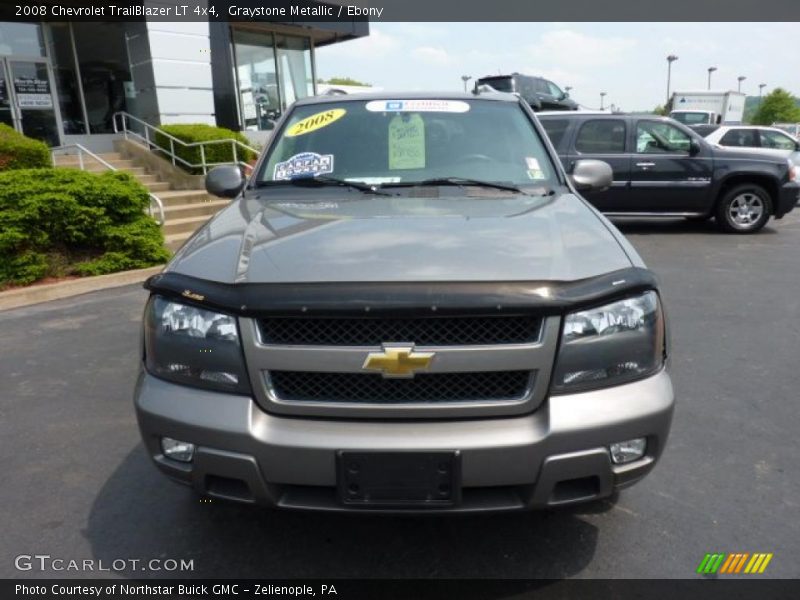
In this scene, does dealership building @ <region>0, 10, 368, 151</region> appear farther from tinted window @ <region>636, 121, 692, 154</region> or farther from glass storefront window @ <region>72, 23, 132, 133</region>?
tinted window @ <region>636, 121, 692, 154</region>

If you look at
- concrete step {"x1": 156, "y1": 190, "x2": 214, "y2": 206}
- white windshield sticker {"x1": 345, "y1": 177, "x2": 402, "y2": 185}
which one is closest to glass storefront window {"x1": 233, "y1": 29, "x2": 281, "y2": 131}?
concrete step {"x1": 156, "y1": 190, "x2": 214, "y2": 206}

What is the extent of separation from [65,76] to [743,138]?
14.9 m

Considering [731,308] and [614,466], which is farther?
[731,308]

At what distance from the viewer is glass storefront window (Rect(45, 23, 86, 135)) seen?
42.9 feet

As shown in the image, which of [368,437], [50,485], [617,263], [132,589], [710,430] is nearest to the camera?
[368,437]

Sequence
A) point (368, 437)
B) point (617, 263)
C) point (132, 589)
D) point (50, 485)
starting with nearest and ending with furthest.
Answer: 1. point (368, 437)
2. point (617, 263)
3. point (132, 589)
4. point (50, 485)

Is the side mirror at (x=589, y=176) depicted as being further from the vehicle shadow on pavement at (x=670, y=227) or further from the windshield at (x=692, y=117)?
the windshield at (x=692, y=117)

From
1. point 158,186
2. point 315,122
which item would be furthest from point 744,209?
point 158,186

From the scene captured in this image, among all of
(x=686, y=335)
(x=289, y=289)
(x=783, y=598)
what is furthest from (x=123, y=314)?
(x=783, y=598)

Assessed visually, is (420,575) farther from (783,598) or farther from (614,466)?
(783,598)

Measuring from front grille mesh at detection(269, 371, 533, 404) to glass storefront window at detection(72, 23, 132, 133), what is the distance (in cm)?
1344

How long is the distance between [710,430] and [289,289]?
→ 2620 mm

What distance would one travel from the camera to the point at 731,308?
5.78 metres

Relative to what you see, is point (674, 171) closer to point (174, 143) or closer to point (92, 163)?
point (174, 143)
